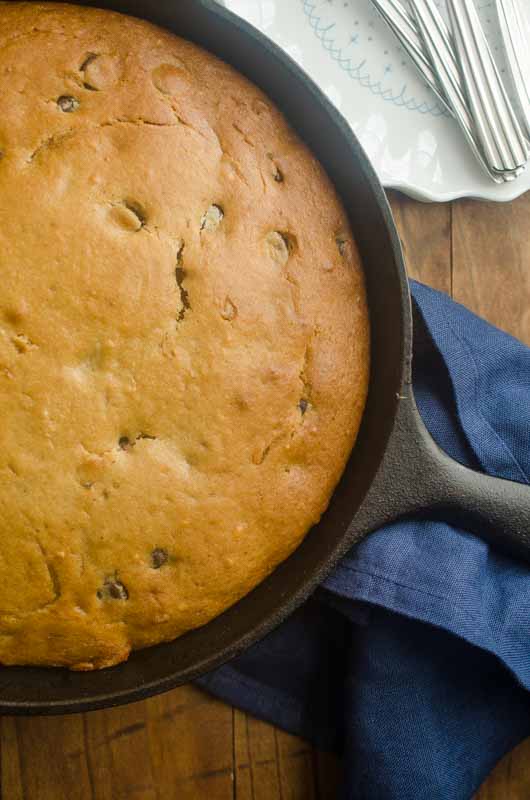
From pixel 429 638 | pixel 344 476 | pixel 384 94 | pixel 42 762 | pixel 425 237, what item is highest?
pixel 384 94

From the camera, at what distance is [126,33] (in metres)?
0.89

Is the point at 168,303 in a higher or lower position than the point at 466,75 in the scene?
lower

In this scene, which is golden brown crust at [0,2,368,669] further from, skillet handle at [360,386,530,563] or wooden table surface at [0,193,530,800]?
wooden table surface at [0,193,530,800]

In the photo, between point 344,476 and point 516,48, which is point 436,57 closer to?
point 516,48

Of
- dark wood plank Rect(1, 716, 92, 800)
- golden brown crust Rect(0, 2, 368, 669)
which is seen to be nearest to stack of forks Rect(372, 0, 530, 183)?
golden brown crust Rect(0, 2, 368, 669)

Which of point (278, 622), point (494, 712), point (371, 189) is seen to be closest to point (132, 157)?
point (371, 189)

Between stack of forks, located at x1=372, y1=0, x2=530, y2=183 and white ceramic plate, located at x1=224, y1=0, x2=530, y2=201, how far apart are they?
2 centimetres

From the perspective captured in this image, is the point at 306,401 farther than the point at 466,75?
No

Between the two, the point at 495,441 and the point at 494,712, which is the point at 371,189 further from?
the point at 494,712

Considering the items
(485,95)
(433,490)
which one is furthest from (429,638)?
(485,95)

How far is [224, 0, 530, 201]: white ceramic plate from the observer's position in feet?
3.79

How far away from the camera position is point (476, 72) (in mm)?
1157

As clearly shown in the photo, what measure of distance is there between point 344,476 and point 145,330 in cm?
35

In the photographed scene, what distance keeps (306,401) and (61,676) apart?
480 mm
